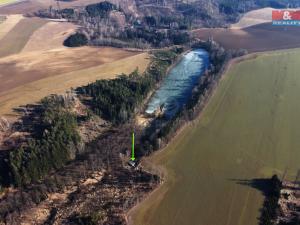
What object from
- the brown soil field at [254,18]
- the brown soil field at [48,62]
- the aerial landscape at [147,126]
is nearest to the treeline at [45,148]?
the aerial landscape at [147,126]

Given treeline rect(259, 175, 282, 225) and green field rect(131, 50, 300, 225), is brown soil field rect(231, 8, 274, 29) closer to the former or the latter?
green field rect(131, 50, 300, 225)

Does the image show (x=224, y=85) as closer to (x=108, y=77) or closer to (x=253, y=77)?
(x=253, y=77)

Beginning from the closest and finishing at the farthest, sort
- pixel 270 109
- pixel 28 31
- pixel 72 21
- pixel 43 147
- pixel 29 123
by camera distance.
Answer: pixel 43 147
pixel 29 123
pixel 270 109
pixel 28 31
pixel 72 21

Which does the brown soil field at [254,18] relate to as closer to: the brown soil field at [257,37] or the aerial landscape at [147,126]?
the brown soil field at [257,37]

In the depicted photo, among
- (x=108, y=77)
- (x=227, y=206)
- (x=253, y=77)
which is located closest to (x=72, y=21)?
(x=108, y=77)

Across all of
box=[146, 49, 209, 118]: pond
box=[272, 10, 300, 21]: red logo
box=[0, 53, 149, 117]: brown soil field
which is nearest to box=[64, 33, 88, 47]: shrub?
box=[0, 53, 149, 117]: brown soil field
